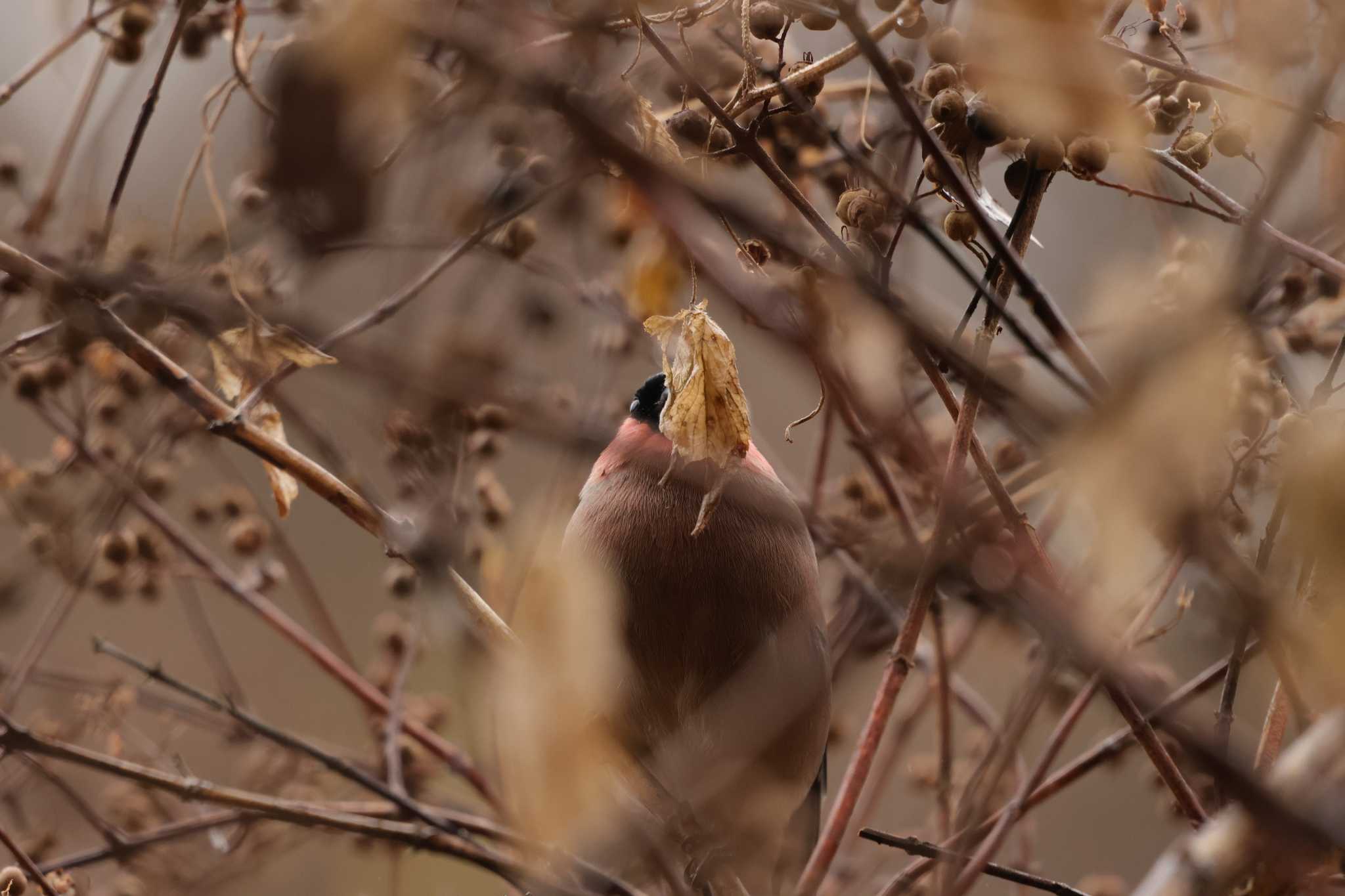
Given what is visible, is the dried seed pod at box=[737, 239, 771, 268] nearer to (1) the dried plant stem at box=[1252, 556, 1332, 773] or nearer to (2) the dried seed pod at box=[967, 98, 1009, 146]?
(2) the dried seed pod at box=[967, 98, 1009, 146]

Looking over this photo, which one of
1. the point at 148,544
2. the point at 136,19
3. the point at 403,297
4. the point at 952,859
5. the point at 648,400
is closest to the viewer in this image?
the point at 952,859

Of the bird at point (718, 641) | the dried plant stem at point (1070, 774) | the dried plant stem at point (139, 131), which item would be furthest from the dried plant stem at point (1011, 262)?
the bird at point (718, 641)

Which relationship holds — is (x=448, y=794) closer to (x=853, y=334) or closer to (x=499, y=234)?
(x=499, y=234)

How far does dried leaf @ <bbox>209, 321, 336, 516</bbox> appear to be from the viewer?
1.07 m

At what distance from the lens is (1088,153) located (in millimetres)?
1075

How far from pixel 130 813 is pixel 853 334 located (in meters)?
1.49

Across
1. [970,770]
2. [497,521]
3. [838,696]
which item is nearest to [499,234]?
[497,521]

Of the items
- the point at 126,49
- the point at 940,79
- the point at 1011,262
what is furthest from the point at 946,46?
the point at 126,49

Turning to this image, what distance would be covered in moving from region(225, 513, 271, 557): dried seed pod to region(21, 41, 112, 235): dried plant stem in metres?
0.51

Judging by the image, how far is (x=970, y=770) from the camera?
1.95 meters

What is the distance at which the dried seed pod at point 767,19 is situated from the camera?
3.94 ft

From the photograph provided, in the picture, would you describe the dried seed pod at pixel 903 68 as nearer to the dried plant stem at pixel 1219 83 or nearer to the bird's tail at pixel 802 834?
the dried plant stem at pixel 1219 83

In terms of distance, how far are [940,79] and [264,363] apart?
26.5 inches

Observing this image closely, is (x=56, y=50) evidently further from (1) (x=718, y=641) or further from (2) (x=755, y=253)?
(1) (x=718, y=641)
